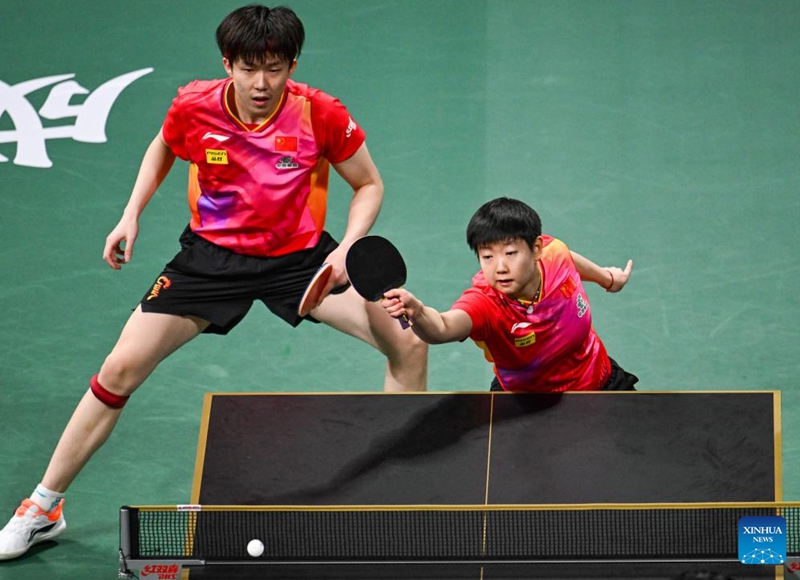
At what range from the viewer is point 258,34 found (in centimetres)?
503

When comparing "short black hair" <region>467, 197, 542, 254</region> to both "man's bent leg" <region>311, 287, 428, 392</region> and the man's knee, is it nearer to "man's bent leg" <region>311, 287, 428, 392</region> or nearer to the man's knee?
"man's bent leg" <region>311, 287, 428, 392</region>

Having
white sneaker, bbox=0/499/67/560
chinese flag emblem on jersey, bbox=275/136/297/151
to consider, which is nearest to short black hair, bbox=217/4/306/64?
chinese flag emblem on jersey, bbox=275/136/297/151

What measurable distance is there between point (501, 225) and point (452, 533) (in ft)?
3.68

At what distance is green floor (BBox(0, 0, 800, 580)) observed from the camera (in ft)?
21.9

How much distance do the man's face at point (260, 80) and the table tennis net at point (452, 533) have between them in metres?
1.60

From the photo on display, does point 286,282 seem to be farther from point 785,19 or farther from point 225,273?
point 785,19

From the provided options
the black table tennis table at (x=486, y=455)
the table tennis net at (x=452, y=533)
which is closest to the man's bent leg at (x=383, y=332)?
the black table tennis table at (x=486, y=455)

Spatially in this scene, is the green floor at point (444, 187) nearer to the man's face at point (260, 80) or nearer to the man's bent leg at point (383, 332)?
the man's bent leg at point (383, 332)

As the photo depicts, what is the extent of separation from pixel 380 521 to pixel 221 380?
255 cm

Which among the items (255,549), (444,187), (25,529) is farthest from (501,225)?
(444,187)

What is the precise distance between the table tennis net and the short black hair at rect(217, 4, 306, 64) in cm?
168

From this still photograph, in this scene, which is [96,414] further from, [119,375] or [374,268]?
[374,268]

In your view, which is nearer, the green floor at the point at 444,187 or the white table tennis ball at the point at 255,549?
the white table tennis ball at the point at 255,549

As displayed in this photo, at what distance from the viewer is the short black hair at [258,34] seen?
504cm
